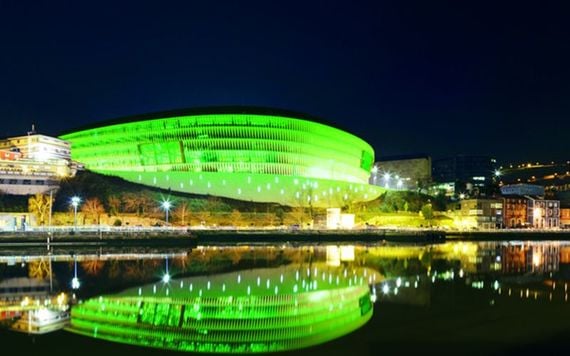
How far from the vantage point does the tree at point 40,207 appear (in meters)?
71.6

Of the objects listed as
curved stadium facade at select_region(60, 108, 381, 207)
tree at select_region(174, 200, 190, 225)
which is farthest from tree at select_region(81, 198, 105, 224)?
curved stadium facade at select_region(60, 108, 381, 207)

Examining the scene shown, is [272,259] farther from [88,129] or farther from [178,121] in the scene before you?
[88,129]

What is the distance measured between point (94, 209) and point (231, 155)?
27326 mm

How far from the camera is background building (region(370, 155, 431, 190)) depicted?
152475 millimetres

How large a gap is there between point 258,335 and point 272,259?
25.2m

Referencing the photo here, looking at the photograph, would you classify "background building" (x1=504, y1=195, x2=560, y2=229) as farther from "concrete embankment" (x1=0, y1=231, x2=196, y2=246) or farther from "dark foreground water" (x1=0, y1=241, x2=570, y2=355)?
"concrete embankment" (x1=0, y1=231, x2=196, y2=246)

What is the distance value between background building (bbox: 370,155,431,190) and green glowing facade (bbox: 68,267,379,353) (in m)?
125

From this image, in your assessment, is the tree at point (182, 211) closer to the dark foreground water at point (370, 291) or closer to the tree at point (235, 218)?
the tree at point (235, 218)

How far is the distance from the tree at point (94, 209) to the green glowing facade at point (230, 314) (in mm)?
50358

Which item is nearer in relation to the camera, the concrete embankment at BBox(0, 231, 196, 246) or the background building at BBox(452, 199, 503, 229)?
the concrete embankment at BBox(0, 231, 196, 246)

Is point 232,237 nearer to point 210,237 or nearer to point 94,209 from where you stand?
point 210,237

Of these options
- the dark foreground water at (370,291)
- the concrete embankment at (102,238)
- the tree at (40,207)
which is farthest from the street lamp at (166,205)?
the dark foreground water at (370,291)

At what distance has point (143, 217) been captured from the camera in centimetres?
7750

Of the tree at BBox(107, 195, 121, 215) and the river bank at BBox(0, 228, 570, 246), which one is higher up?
the tree at BBox(107, 195, 121, 215)
